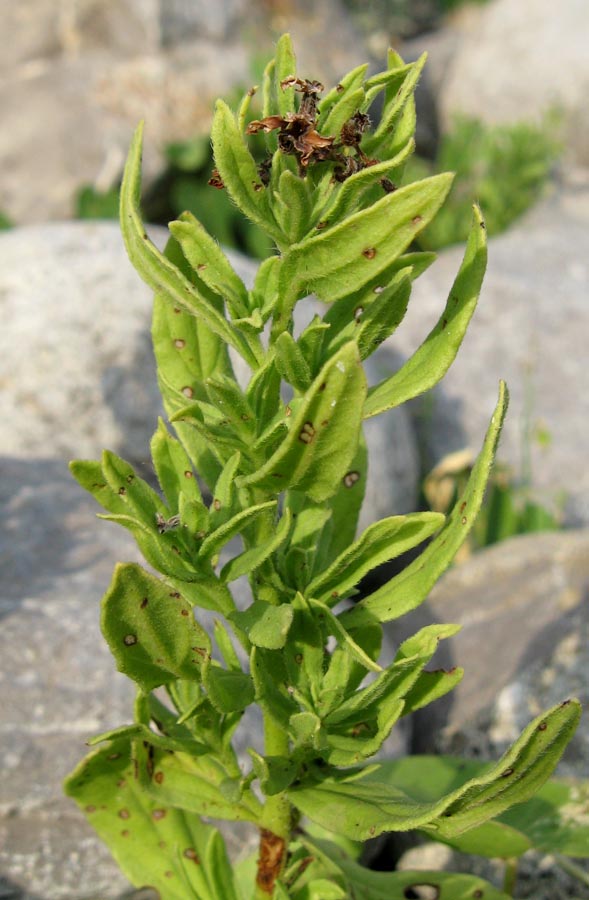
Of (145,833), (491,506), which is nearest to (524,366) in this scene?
(491,506)

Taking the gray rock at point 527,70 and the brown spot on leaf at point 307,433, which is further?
the gray rock at point 527,70

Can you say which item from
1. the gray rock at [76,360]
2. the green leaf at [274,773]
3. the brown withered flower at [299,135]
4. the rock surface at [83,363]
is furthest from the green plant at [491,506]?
the brown withered flower at [299,135]

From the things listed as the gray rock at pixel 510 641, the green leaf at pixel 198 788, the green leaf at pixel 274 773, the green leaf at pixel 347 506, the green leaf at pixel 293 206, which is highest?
the green leaf at pixel 293 206

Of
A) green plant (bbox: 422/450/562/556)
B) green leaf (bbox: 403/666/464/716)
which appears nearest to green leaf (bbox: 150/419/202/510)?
green leaf (bbox: 403/666/464/716)

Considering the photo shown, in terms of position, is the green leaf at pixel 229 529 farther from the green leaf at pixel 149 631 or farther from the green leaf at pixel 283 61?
the green leaf at pixel 283 61

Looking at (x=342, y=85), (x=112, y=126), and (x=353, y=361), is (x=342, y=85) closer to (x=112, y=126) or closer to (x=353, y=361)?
(x=353, y=361)

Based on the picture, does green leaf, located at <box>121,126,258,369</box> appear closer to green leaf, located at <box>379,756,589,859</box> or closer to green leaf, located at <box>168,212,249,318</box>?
green leaf, located at <box>168,212,249,318</box>

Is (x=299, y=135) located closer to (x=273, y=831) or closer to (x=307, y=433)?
(x=307, y=433)
